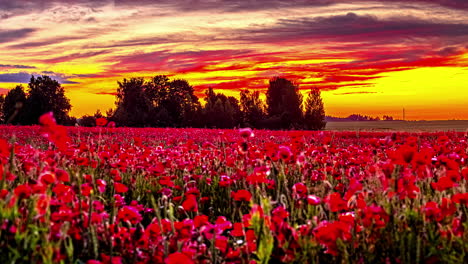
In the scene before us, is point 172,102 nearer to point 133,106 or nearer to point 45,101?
point 133,106

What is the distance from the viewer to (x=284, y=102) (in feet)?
176

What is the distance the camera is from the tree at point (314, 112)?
2117 inches

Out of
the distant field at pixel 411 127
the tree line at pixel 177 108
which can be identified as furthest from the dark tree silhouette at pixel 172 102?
the distant field at pixel 411 127

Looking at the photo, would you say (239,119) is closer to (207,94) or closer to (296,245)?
(207,94)

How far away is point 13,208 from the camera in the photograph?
3.58 m

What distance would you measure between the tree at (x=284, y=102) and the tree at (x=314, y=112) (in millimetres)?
1081

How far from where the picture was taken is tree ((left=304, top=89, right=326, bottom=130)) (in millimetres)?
53781

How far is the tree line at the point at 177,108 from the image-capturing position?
51.8 m

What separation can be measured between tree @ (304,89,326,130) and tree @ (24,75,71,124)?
27.8 metres

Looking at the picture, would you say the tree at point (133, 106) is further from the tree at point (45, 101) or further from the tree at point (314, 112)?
the tree at point (314, 112)

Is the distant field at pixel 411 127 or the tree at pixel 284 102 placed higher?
the tree at pixel 284 102

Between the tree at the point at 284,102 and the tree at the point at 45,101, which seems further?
the tree at the point at 45,101

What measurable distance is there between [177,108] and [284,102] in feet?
39.4

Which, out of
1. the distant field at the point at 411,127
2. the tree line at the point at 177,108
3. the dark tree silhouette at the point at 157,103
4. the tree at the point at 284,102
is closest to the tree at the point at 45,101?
the tree line at the point at 177,108
